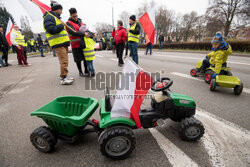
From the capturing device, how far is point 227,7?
995 inches

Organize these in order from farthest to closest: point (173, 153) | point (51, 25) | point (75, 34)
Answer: point (75, 34) → point (51, 25) → point (173, 153)

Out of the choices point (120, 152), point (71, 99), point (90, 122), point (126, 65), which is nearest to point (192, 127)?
point (120, 152)

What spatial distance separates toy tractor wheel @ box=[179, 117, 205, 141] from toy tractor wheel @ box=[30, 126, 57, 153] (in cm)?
170

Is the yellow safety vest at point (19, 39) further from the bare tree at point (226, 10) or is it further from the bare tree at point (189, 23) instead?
the bare tree at point (189, 23)

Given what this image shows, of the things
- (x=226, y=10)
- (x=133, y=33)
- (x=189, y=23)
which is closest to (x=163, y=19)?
(x=189, y=23)

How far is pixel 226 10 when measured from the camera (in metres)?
25.7

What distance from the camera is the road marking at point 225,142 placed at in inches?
59.7

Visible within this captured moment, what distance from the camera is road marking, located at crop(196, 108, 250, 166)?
1.52 metres

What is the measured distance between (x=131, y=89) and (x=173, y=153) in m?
1.01

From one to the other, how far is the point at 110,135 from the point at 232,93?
3.52 metres

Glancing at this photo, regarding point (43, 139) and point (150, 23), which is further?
point (150, 23)

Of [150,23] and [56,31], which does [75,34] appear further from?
[150,23]

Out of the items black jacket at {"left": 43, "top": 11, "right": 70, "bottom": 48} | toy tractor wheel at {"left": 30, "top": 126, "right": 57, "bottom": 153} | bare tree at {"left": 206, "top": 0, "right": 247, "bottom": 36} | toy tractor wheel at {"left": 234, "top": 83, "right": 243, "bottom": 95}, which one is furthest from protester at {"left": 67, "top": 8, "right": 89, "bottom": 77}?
bare tree at {"left": 206, "top": 0, "right": 247, "bottom": 36}

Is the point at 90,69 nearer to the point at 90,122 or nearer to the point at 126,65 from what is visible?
the point at 90,122
